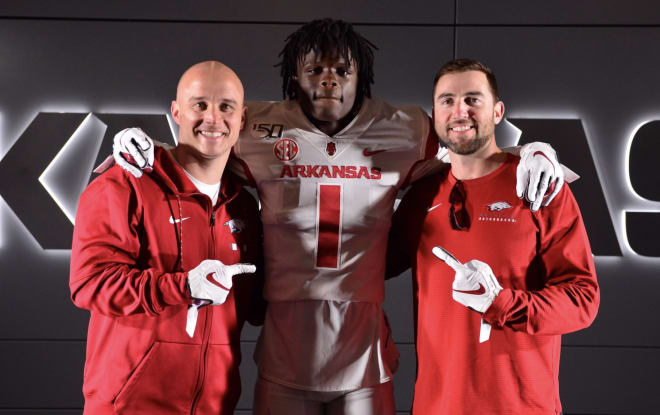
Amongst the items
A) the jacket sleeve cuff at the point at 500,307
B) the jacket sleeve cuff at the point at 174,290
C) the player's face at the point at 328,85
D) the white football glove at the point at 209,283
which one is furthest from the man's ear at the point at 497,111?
the jacket sleeve cuff at the point at 174,290

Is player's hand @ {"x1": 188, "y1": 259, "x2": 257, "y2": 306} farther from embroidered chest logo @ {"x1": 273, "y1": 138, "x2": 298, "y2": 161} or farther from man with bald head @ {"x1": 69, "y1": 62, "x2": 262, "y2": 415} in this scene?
embroidered chest logo @ {"x1": 273, "y1": 138, "x2": 298, "y2": 161}

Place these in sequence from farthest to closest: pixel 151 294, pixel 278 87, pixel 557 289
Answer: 1. pixel 278 87
2. pixel 557 289
3. pixel 151 294

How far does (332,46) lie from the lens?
5.19 feet

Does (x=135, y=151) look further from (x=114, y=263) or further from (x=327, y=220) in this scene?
(x=327, y=220)

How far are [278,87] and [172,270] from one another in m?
1.44

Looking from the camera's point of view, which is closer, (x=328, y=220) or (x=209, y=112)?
(x=209, y=112)

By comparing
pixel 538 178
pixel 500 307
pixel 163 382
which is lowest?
pixel 163 382

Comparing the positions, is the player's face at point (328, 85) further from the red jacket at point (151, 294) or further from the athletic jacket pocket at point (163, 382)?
the athletic jacket pocket at point (163, 382)

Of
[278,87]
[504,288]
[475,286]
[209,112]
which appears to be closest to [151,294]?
[209,112]

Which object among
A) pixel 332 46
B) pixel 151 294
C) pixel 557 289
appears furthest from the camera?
pixel 332 46

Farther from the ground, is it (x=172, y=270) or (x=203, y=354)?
(x=172, y=270)

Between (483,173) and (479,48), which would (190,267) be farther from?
(479,48)

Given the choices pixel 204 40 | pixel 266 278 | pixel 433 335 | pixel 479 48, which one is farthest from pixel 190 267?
pixel 479 48

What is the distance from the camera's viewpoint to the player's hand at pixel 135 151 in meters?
1.39
